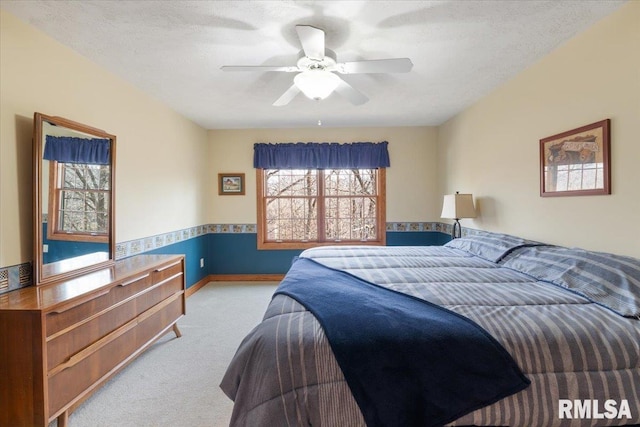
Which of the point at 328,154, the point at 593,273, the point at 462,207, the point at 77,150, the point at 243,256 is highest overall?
the point at 328,154

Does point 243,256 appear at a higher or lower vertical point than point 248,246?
lower

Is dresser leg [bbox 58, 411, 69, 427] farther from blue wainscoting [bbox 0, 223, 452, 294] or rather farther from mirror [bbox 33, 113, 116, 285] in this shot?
blue wainscoting [bbox 0, 223, 452, 294]

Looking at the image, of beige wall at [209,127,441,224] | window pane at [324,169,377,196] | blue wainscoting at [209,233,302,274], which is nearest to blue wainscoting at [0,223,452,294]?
blue wainscoting at [209,233,302,274]

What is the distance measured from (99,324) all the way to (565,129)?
3.57m

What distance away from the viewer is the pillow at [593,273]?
1423mm

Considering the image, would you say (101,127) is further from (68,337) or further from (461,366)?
(461,366)

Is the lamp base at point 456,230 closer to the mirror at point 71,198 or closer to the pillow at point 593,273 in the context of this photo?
the pillow at point 593,273

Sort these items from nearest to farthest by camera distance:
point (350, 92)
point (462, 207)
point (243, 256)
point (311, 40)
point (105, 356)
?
point (311, 40) < point (105, 356) < point (350, 92) < point (462, 207) < point (243, 256)

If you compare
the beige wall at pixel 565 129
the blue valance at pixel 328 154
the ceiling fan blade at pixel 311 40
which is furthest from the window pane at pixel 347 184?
the ceiling fan blade at pixel 311 40

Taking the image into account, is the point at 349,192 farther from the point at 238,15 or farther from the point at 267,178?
the point at 238,15

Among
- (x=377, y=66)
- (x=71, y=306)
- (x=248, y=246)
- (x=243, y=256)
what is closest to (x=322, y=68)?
(x=377, y=66)

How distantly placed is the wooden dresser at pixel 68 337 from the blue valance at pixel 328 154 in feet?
8.75

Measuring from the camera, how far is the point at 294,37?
2.11 m

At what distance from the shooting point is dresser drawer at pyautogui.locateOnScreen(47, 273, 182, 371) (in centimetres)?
159
